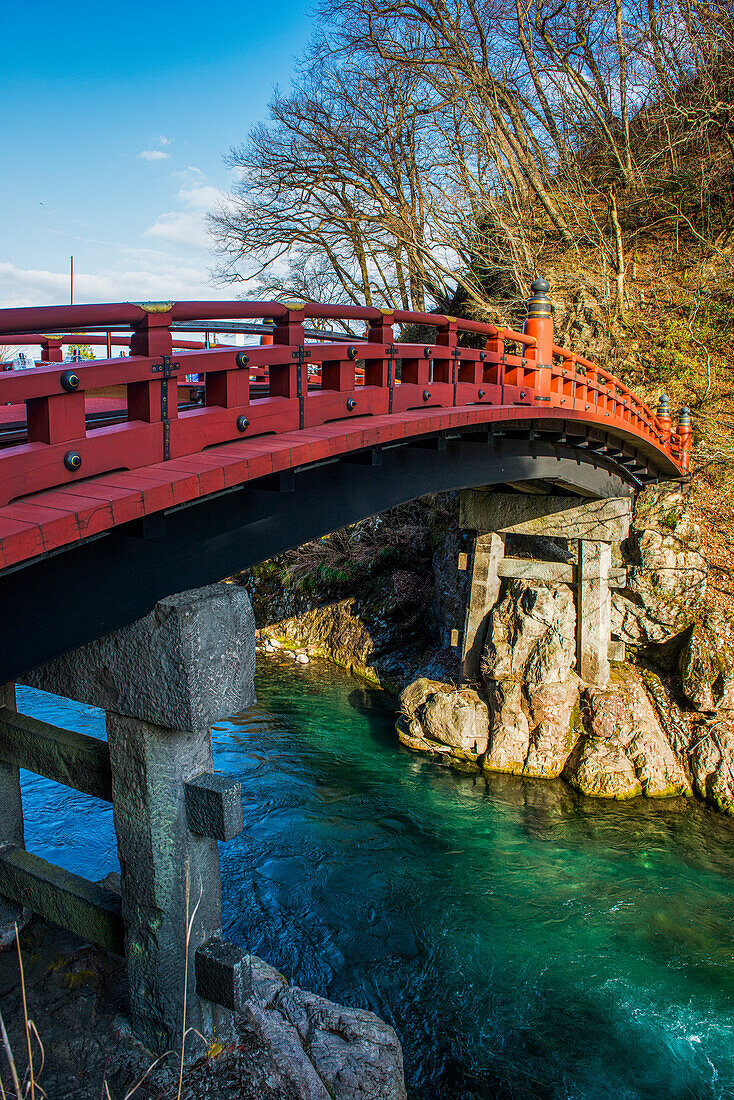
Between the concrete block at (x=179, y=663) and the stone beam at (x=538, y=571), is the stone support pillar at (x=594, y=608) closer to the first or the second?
the stone beam at (x=538, y=571)

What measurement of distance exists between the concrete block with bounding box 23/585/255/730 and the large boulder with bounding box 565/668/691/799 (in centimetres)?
831

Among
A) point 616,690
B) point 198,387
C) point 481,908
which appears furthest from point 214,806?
point 616,690

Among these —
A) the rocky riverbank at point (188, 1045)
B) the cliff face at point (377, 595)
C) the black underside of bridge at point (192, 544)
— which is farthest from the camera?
the cliff face at point (377, 595)

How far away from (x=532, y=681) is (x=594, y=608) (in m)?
1.56

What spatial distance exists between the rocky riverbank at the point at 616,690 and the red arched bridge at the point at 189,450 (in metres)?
5.54

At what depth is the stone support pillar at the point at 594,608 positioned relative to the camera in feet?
37.2

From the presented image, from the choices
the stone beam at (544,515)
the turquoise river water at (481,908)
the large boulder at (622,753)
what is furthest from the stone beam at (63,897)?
the stone beam at (544,515)

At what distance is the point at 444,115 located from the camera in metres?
17.0

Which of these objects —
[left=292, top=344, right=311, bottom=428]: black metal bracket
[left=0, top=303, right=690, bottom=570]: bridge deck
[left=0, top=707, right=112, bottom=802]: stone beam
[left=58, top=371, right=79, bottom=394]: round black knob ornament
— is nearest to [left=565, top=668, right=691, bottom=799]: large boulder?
[left=0, top=303, right=690, bottom=570]: bridge deck

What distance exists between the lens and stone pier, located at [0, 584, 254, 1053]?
349 cm

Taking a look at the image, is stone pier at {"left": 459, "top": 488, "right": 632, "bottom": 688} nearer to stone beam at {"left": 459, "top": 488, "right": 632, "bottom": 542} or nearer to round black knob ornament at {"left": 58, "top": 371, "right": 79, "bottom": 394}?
stone beam at {"left": 459, "top": 488, "right": 632, "bottom": 542}

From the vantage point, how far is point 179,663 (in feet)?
11.2

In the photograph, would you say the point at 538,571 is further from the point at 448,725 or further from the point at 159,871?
the point at 159,871

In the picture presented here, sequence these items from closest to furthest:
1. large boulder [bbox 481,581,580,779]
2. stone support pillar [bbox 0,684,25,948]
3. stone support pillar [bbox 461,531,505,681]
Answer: stone support pillar [bbox 0,684,25,948] → large boulder [bbox 481,581,580,779] → stone support pillar [bbox 461,531,505,681]
